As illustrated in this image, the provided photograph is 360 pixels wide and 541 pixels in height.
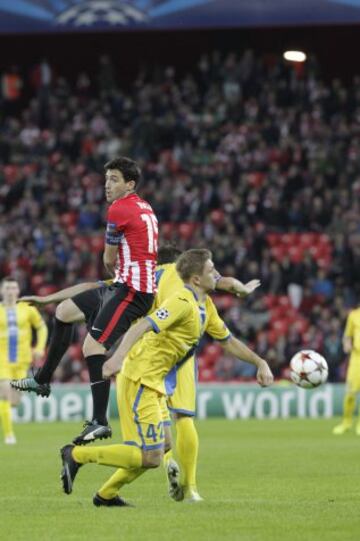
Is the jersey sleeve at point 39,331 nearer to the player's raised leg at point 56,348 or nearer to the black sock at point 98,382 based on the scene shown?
the player's raised leg at point 56,348

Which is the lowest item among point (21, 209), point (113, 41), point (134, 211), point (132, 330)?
point (132, 330)

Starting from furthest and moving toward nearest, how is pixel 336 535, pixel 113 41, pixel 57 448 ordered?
pixel 113 41 → pixel 57 448 → pixel 336 535

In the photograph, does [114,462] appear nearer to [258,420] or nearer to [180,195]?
[258,420]

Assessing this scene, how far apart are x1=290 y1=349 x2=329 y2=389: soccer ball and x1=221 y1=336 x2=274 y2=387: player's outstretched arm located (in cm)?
184

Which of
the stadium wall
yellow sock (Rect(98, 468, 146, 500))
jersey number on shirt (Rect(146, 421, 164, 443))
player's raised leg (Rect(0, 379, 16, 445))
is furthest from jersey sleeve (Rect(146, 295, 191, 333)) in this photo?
the stadium wall

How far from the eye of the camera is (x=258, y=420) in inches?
923

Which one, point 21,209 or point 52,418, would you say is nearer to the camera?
point 52,418

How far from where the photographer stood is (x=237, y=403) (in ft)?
78.7

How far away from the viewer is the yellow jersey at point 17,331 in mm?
18594

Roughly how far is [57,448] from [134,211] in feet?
24.0

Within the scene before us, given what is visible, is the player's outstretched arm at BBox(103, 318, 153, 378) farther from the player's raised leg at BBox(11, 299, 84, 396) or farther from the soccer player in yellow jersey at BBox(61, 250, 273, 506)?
the player's raised leg at BBox(11, 299, 84, 396)

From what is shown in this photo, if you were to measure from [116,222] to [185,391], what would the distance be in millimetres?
1453

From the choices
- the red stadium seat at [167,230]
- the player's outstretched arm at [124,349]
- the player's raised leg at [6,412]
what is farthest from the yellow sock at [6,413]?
the red stadium seat at [167,230]

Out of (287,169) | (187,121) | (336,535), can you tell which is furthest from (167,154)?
(336,535)
